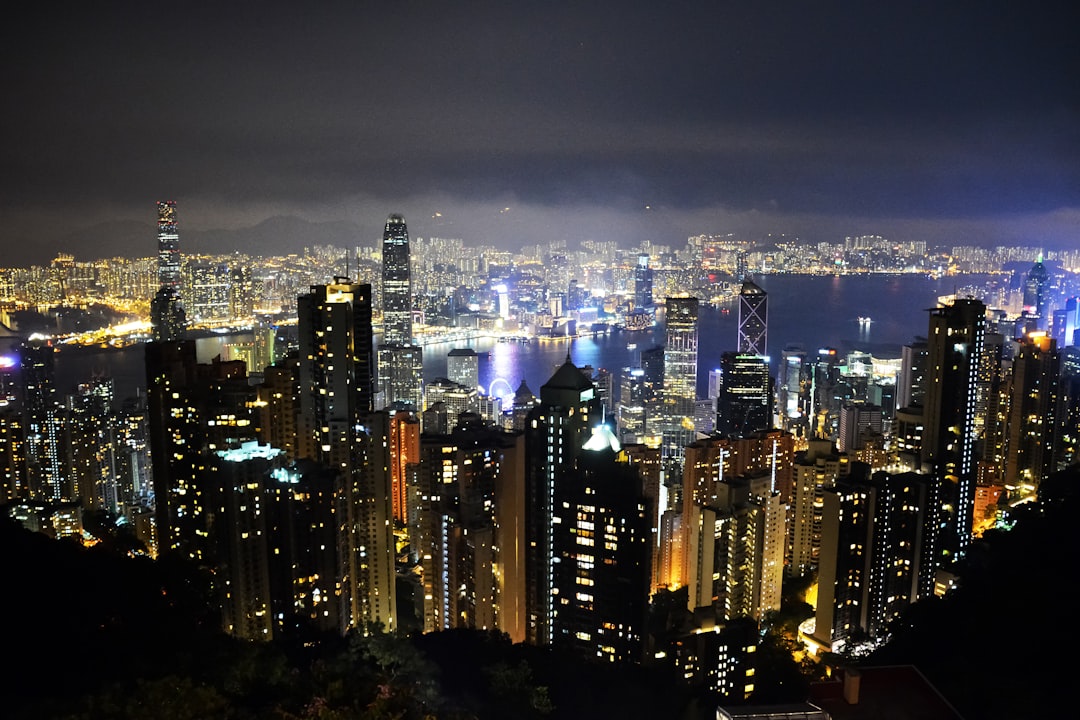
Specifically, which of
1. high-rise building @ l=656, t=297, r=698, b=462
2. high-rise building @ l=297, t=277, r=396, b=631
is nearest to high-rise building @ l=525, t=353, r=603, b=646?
high-rise building @ l=297, t=277, r=396, b=631

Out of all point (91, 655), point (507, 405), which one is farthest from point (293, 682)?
point (507, 405)

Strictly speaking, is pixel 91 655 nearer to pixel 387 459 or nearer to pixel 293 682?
pixel 293 682

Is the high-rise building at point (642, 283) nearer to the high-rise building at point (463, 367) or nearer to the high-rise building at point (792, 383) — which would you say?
the high-rise building at point (792, 383)

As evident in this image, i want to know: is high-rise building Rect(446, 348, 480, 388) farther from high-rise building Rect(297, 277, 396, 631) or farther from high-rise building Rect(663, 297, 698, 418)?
high-rise building Rect(297, 277, 396, 631)

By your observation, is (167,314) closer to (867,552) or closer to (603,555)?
(603,555)

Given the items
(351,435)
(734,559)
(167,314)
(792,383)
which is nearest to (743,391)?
(792,383)
